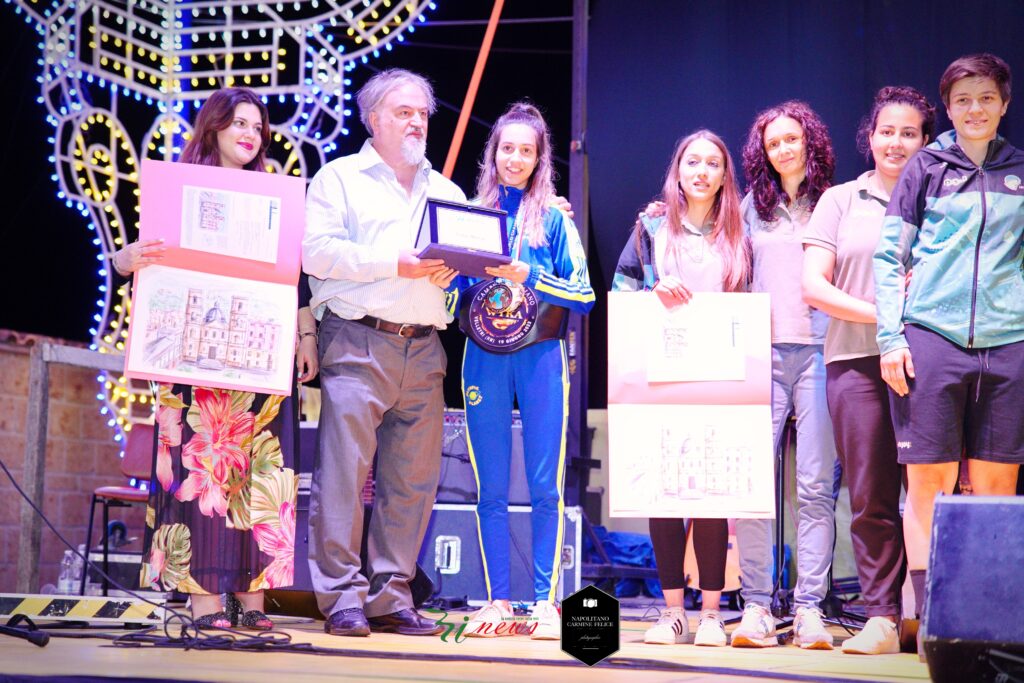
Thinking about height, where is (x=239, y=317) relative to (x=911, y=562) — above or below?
above

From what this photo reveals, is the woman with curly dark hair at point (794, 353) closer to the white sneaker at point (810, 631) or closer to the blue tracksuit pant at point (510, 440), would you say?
the white sneaker at point (810, 631)

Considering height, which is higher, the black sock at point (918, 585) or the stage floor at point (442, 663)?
the black sock at point (918, 585)

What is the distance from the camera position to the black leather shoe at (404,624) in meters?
3.07

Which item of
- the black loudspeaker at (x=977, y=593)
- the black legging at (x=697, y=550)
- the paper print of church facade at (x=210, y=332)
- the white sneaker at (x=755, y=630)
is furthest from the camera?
the black legging at (x=697, y=550)

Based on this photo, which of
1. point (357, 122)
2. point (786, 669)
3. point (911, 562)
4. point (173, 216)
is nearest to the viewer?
point (786, 669)

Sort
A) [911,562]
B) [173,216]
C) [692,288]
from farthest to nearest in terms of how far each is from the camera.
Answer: [692,288] < [173,216] < [911,562]

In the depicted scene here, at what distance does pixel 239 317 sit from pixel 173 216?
338mm

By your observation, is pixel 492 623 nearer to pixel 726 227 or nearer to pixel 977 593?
pixel 726 227

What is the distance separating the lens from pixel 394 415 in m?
3.23

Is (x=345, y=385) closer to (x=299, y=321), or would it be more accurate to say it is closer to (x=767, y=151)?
(x=299, y=321)

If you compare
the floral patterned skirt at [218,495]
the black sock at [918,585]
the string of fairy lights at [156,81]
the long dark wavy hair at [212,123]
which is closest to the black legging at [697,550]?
the black sock at [918,585]

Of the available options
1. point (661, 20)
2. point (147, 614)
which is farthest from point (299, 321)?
point (661, 20)

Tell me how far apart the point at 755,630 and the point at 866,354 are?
816mm

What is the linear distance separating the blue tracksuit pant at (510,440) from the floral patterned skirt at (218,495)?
22.5 inches
